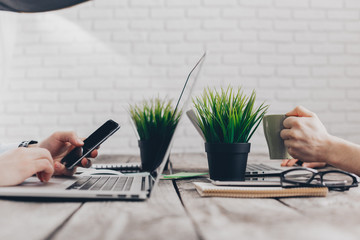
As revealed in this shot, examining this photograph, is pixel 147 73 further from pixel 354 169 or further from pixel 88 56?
pixel 354 169

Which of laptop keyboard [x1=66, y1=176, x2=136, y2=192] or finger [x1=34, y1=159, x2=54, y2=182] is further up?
finger [x1=34, y1=159, x2=54, y2=182]

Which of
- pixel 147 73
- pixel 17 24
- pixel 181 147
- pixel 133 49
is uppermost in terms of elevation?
pixel 17 24

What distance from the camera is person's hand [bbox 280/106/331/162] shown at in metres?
0.86

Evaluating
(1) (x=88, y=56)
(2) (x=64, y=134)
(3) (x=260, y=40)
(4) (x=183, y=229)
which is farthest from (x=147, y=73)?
(4) (x=183, y=229)

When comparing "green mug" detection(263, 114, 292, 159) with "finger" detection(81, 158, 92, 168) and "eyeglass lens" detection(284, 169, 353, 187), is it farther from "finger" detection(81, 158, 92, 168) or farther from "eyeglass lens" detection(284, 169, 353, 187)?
"finger" detection(81, 158, 92, 168)

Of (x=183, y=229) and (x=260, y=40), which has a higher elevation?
(x=260, y=40)

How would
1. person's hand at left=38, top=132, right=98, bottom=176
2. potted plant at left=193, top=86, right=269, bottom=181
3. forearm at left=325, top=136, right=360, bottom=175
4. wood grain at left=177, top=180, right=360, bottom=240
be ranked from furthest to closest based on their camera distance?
person's hand at left=38, top=132, right=98, bottom=176 < forearm at left=325, top=136, right=360, bottom=175 < potted plant at left=193, top=86, right=269, bottom=181 < wood grain at left=177, top=180, right=360, bottom=240

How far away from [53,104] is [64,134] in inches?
61.6

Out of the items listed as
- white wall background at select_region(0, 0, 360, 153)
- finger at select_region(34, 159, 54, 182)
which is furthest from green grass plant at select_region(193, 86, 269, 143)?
white wall background at select_region(0, 0, 360, 153)

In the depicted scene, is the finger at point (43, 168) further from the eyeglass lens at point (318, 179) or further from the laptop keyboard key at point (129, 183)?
the eyeglass lens at point (318, 179)

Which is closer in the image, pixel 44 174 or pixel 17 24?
pixel 44 174

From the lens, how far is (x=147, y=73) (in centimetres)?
253

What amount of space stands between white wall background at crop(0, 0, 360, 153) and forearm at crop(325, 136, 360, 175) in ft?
5.20

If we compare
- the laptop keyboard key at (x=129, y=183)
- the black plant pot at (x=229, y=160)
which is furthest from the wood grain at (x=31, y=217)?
the black plant pot at (x=229, y=160)
